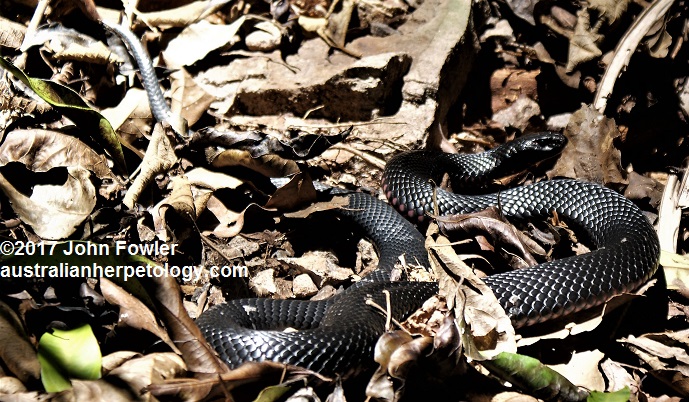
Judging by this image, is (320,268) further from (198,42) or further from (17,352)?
(198,42)

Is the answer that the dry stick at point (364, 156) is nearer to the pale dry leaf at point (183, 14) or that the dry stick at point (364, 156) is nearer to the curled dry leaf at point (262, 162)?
the curled dry leaf at point (262, 162)

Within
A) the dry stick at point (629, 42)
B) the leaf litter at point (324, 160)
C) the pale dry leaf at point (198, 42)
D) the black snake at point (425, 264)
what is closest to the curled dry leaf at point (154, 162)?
the leaf litter at point (324, 160)

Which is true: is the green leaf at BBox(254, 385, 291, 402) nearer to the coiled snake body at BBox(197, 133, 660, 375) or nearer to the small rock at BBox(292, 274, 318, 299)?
the coiled snake body at BBox(197, 133, 660, 375)

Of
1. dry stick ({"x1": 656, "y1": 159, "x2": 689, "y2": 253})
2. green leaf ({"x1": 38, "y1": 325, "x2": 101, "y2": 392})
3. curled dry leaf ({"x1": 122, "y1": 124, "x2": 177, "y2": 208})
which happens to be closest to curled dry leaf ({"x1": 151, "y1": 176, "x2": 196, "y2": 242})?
curled dry leaf ({"x1": 122, "y1": 124, "x2": 177, "y2": 208})

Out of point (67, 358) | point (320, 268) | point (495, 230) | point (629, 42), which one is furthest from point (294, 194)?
point (629, 42)

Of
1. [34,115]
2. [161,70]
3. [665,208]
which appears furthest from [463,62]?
[34,115]

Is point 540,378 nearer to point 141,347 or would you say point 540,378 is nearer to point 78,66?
point 141,347
